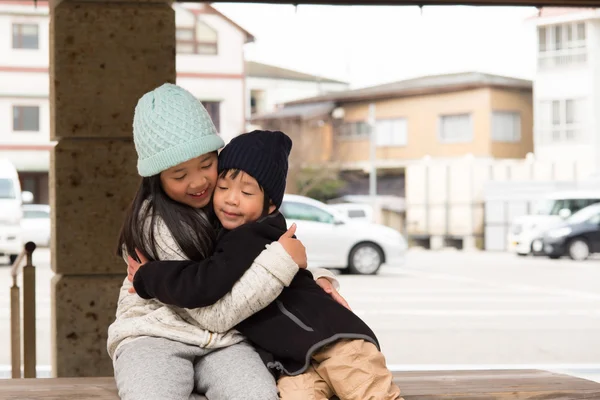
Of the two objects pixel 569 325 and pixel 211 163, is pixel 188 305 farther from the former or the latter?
pixel 569 325

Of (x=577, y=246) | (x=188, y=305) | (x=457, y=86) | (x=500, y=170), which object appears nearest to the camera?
(x=188, y=305)

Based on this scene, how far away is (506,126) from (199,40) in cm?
1016

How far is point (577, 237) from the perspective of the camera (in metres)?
18.5

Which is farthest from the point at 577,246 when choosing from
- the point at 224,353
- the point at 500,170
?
the point at 224,353

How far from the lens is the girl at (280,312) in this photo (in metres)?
2.00

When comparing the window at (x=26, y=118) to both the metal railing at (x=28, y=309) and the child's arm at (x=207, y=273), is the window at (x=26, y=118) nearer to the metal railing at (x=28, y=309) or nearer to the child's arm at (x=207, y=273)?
the metal railing at (x=28, y=309)

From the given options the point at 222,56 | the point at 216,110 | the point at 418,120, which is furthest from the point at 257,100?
the point at 216,110

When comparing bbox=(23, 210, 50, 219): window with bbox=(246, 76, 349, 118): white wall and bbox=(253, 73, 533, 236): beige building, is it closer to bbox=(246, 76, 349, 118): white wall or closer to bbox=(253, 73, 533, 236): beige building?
bbox=(253, 73, 533, 236): beige building

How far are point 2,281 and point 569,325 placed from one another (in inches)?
366

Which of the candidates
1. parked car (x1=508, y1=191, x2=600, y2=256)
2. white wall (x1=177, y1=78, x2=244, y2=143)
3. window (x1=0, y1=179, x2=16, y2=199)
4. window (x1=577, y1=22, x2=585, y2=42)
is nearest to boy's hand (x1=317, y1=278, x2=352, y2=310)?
window (x1=0, y1=179, x2=16, y2=199)

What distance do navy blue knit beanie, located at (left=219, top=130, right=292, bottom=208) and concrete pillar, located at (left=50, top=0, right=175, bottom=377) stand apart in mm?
1453

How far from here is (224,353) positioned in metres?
2.06

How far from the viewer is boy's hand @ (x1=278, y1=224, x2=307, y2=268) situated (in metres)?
2.00

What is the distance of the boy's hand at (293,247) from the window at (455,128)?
93.7 ft
